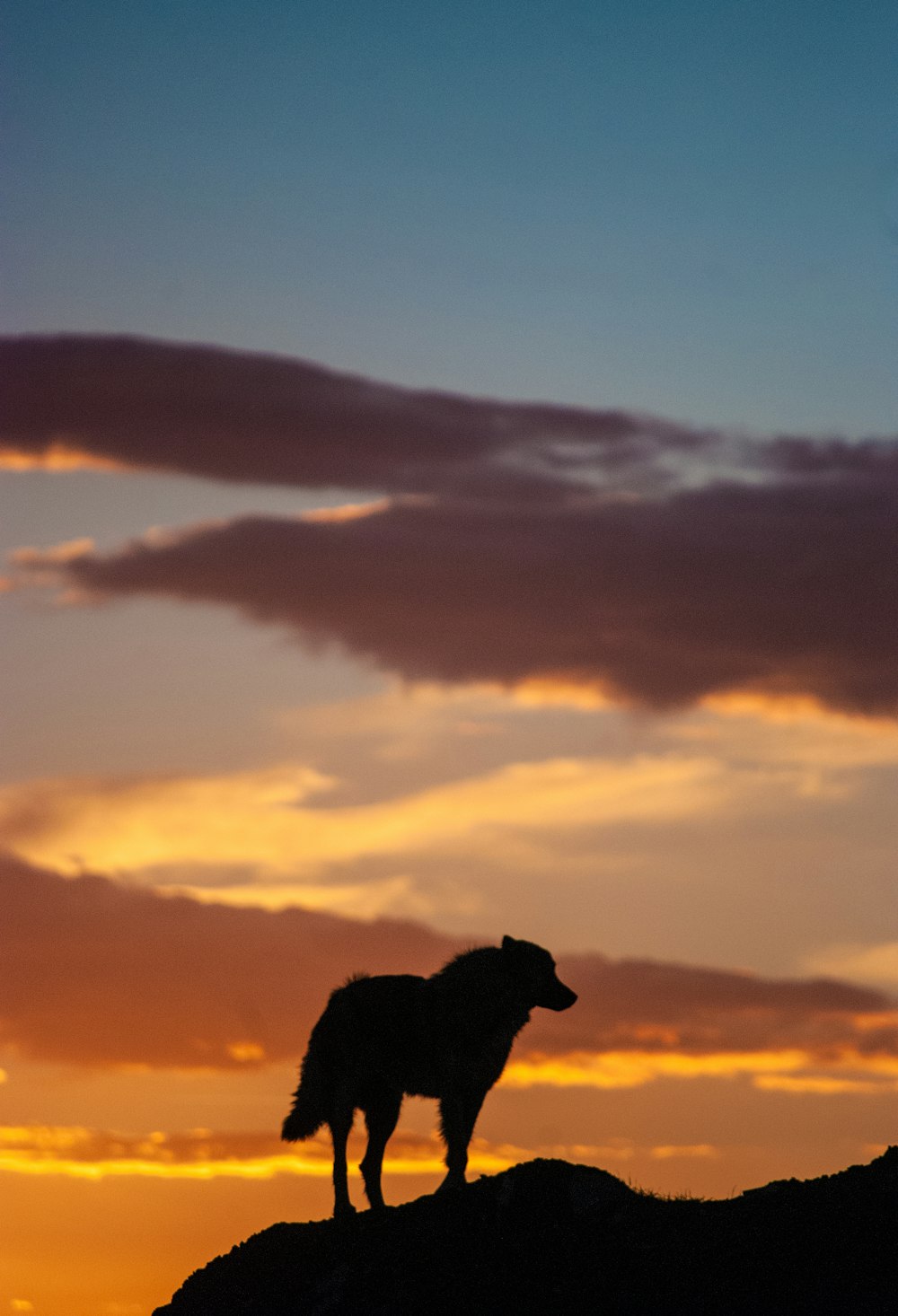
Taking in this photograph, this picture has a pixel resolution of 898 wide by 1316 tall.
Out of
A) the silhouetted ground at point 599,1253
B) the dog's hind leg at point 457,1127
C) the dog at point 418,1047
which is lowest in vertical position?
the silhouetted ground at point 599,1253

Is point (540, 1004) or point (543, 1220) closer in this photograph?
point (543, 1220)

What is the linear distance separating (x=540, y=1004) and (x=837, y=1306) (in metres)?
7.32

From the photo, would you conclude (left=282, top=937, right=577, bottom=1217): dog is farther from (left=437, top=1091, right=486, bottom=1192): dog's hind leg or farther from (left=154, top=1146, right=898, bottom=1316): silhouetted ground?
(left=154, top=1146, right=898, bottom=1316): silhouetted ground

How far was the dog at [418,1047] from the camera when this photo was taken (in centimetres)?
2430

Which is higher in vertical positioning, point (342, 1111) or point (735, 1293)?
point (342, 1111)

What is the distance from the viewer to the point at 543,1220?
21531 mm

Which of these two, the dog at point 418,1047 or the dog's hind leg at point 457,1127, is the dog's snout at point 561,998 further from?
the dog's hind leg at point 457,1127

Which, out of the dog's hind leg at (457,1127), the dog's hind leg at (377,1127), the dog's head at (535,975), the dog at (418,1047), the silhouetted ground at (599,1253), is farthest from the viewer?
the dog's hind leg at (377,1127)

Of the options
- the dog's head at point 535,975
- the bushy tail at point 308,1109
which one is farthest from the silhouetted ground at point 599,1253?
the dog's head at point 535,975

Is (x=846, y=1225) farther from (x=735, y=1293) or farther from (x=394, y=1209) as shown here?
(x=394, y=1209)

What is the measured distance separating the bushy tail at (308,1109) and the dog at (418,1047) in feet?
0.04

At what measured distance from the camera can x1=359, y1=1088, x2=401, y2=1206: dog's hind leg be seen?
83.8ft

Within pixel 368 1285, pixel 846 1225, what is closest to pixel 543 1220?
pixel 368 1285

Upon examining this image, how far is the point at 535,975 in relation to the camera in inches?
979
